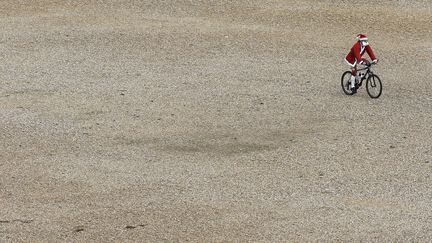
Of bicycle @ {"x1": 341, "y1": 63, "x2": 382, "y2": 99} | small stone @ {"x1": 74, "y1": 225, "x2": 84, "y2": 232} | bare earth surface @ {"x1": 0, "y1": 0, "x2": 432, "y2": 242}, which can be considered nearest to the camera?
small stone @ {"x1": 74, "y1": 225, "x2": 84, "y2": 232}

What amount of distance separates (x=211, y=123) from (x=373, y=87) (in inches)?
158

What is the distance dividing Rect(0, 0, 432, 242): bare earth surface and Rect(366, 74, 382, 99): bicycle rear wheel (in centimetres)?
22

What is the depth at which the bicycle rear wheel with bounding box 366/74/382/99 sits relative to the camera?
65.2 feet

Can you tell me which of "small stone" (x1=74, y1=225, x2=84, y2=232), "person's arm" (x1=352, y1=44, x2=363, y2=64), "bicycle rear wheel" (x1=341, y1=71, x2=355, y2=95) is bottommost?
"small stone" (x1=74, y1=225, x2=84, y2=232)

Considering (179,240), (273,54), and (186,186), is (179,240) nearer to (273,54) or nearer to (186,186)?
(186,186)

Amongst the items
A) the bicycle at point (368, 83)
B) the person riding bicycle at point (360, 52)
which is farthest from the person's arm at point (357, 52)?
the bicycle at point (368, 83)

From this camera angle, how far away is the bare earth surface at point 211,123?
13.2 meters

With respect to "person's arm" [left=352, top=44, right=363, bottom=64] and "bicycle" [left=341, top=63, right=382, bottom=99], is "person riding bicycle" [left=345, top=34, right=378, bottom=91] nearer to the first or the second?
"person's arm" [left=352, top=44, right=363, bottom=64]

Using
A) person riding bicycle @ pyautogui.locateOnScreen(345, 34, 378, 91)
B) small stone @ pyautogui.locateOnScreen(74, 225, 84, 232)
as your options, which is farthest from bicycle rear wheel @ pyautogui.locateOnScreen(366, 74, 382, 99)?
small stone @ pyautogui.locateOnScreen(74, 225, 84, 232)

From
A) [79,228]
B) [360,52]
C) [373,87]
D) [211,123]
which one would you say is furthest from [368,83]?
[79,228]

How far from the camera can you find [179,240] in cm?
1235

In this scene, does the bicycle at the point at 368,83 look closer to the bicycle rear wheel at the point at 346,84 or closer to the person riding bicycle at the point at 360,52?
the bicycle rear wheel at the point at 346,84

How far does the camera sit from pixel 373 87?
1992 centimetres

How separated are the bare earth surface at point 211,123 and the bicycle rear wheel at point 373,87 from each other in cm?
22
